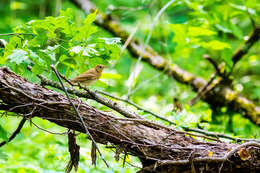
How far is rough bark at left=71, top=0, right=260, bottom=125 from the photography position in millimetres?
4074

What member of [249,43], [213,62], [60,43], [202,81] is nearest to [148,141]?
[60,43]

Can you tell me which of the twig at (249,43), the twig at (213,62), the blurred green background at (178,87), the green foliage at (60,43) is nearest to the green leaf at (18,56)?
the green foliage at (60,43)

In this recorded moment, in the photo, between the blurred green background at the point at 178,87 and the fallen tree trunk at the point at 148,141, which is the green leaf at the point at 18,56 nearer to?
the fallen tree trunk at the point at 148,141

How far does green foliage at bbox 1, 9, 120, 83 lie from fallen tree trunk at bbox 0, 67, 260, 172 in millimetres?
214

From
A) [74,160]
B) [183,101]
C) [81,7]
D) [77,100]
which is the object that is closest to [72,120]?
[77,100]

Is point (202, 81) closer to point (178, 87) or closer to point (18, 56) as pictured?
point (178, 87)

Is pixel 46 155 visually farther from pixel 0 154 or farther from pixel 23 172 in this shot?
pixel 0 154

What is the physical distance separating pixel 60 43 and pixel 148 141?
2.92 feet

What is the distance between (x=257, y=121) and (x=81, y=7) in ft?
11.1

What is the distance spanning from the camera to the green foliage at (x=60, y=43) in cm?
180

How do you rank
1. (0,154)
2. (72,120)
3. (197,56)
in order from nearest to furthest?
(0,154) → (72,120) → (197,56)

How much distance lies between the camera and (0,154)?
1.60m

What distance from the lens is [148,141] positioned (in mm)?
1861

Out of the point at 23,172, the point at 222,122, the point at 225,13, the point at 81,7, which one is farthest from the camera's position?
the point at 81,7
